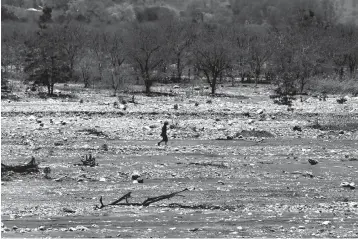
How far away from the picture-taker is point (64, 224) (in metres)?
10.2

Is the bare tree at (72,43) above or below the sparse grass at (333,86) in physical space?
above

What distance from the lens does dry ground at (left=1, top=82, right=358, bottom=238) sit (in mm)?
10234

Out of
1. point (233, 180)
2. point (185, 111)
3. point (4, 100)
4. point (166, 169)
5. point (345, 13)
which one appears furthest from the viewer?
point (345, 13)

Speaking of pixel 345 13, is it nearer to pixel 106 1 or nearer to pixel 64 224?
pixel 106 1

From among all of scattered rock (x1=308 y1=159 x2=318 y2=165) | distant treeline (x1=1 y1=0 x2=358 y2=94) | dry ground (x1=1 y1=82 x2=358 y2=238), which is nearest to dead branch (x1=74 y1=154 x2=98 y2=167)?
dry ground (x1=1 y1=82 x2=358 y2=238)

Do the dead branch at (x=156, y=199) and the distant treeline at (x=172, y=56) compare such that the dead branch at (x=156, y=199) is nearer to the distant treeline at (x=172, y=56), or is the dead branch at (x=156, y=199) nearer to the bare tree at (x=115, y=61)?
the distant treeline at (x=172, y=56)

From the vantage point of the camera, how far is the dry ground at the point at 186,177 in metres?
10.2

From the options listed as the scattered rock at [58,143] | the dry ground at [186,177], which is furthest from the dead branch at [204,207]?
the scattered rock at [58,143]

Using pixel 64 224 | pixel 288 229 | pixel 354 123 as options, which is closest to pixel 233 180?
pixel 288 229

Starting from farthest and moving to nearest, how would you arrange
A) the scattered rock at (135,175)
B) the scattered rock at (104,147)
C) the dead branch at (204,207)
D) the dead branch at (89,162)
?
the scattered rock at (104,147) < the dead branch at (89,162) < the scattered rock at (135,175) < the dead branch at (204,207)

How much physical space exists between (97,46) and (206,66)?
2473cm

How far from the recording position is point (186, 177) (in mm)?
14375

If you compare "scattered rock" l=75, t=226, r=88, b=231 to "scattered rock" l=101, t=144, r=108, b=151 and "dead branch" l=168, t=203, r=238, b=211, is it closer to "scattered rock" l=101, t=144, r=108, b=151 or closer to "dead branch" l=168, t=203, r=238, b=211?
"dead branch" l=168, t=203, r=238, b=211

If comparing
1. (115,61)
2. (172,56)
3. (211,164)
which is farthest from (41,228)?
(172,56)
